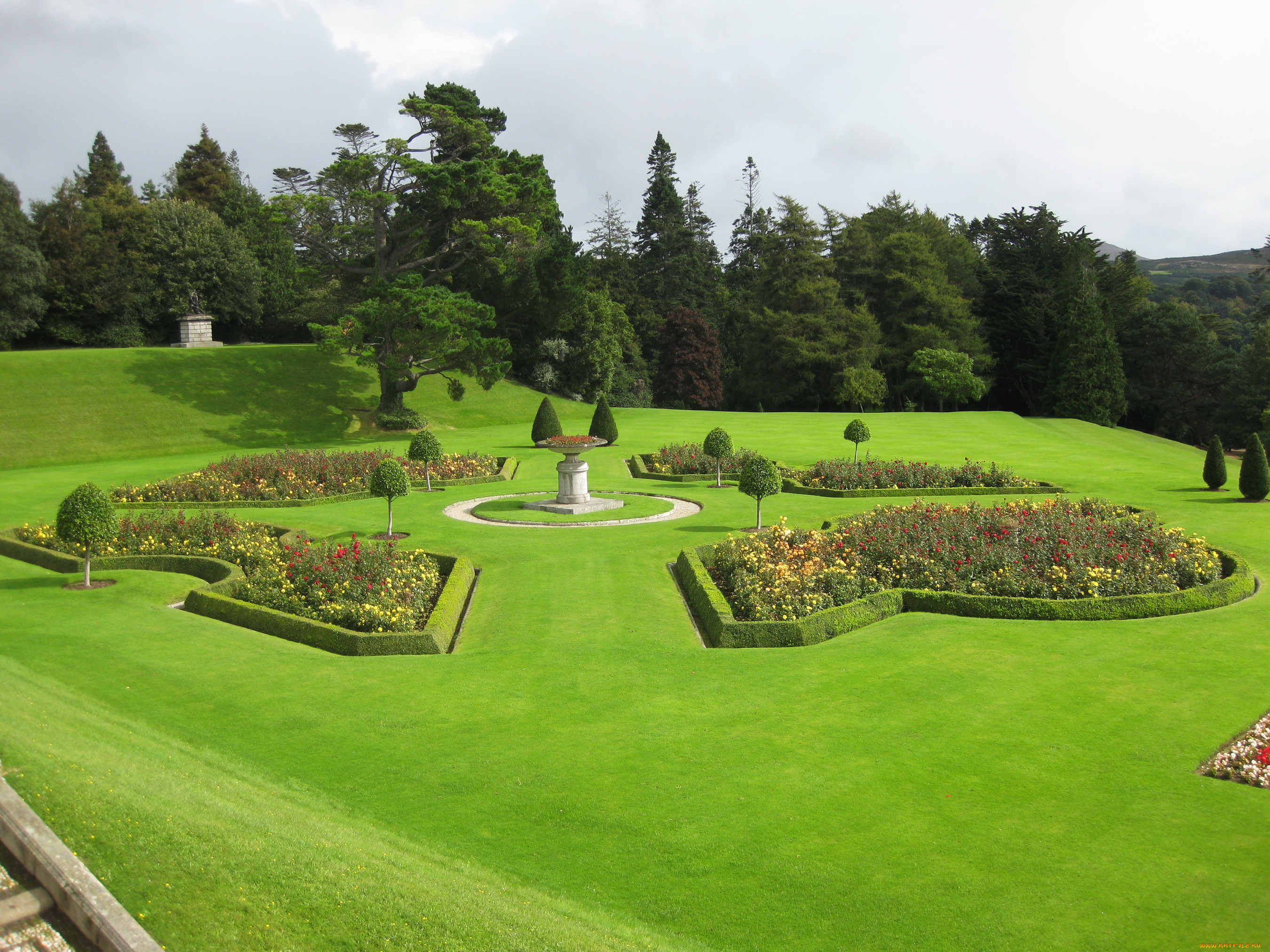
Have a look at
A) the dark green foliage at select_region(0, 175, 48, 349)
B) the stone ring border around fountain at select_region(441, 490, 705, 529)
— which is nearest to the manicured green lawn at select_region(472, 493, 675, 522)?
the stone ring border around fountain at select_region(441, 490, 705, 529)

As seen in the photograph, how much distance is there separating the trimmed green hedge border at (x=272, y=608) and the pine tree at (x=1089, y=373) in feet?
164

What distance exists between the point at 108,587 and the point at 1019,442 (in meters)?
36.4

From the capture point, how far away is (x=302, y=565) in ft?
49.1

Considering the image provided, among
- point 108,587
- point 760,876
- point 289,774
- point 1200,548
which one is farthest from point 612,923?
point 1200,548

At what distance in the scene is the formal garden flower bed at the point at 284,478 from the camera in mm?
→ 24281

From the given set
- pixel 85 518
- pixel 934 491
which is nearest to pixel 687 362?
pixel 934 491

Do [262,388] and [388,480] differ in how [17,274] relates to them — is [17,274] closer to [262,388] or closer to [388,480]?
[262,388]

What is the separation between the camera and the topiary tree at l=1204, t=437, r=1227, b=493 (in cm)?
2581

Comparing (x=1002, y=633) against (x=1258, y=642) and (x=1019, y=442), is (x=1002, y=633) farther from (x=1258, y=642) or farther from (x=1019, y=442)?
(x=1019, y=442)

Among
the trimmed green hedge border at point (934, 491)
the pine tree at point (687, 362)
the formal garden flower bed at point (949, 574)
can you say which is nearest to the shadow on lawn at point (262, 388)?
the trimmed green hedge border at point (934, 491)

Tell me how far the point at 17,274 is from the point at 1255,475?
54.0 metres

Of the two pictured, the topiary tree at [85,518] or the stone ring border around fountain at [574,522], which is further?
the stone ring border around fountain at [574,522]

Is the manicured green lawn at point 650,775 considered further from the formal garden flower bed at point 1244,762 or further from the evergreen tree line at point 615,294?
the evergreen tree line at point 615,294

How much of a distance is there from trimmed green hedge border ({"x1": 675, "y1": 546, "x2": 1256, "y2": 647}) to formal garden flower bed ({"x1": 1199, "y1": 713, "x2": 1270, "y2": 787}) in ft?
15.4
